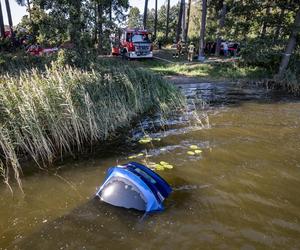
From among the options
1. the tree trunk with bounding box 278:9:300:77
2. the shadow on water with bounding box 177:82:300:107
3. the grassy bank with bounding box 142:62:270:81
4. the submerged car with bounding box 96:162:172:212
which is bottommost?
the shadow on water with bounding box 177:82:300:107

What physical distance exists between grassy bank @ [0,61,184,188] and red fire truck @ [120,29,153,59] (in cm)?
1294

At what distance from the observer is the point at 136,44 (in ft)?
72.8

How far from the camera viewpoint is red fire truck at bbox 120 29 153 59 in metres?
22.2

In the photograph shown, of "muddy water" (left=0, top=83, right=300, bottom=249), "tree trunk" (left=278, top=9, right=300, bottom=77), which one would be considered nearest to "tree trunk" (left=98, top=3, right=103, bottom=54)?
"muddy water" (left=0, top=83, right=300, bottom=249)

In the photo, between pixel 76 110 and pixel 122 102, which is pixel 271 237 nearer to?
pixel 76 110

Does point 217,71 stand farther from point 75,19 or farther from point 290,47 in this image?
point 75,19

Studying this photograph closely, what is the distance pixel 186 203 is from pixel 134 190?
900 mm

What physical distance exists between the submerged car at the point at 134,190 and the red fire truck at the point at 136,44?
58.8ft

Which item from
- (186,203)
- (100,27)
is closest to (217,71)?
(100,27)

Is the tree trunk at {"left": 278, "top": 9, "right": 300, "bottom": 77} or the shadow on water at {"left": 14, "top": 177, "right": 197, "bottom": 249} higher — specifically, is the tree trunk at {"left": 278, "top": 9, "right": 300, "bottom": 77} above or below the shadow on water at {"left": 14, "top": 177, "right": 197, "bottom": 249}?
above

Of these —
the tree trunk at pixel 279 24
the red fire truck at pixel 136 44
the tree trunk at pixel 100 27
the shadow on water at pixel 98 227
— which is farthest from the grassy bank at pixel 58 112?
the red fire truck at pixel 136 44

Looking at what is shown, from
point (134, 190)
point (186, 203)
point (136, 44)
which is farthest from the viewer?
point (136, 44)

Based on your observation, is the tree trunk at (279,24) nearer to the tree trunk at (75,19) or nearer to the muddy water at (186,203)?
the muddy water at (186,203)

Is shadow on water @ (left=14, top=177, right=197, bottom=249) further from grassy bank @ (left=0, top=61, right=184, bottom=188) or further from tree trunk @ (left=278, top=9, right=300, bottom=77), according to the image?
tree trunk @ (left=278, top=9, right=300, bottom=77)
